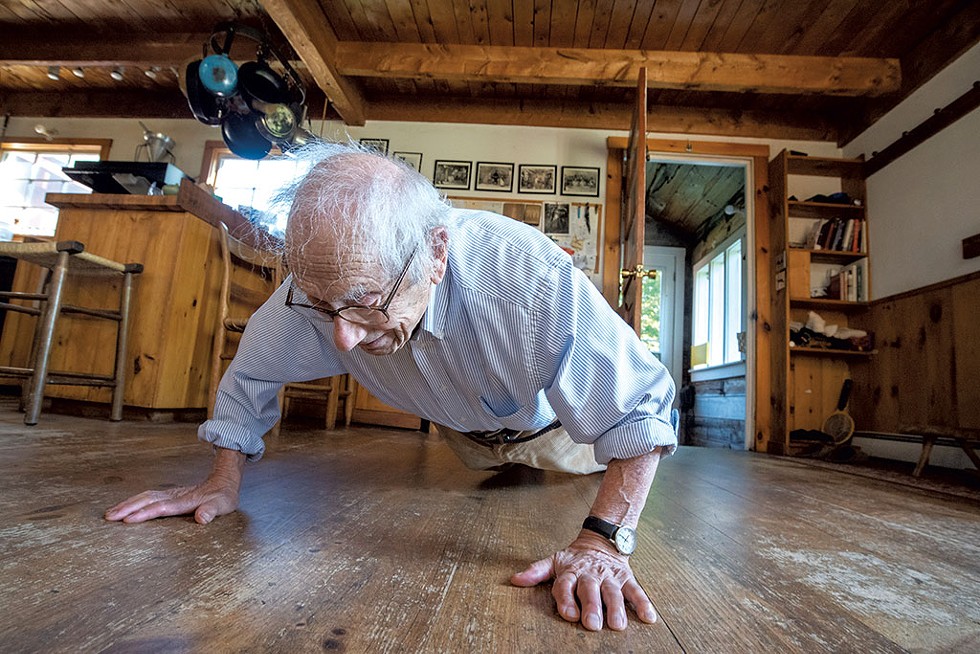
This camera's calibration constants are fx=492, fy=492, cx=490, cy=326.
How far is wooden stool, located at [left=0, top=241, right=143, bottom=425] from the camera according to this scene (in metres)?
1.74

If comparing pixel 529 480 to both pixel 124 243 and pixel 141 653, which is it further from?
pixel 124 243

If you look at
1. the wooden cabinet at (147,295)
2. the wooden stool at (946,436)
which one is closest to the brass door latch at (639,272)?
the wooden stool at (946,436)

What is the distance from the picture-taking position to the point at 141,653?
0.38m

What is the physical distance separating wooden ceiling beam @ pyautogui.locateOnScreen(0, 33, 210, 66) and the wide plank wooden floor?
3041mm

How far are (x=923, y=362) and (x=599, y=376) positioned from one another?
3035 mm

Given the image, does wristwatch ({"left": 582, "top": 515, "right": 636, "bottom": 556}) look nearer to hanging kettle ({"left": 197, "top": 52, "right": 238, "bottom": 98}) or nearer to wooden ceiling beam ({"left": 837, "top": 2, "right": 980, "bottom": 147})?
hanging kettle ({"left": 197, "top": 52, "right": 238, "bottom": 98})

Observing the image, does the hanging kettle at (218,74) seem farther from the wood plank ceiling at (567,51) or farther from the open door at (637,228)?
the open door at (637,228)

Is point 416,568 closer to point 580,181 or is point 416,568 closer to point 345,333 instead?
point 345,333

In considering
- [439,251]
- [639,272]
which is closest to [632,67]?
[639,272]

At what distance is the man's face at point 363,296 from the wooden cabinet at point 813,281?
3.14 metres

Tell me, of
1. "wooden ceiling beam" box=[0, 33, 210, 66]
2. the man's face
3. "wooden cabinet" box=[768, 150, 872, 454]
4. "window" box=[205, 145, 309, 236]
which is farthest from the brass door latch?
"wooden ceiling beam" box=[0, 33, 210, 66]

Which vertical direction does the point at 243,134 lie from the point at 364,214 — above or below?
above

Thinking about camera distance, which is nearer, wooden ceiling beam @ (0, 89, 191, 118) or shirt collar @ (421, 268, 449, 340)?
shirt collar @ (421, 268, 449, 340)

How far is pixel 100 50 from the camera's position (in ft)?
11.0
